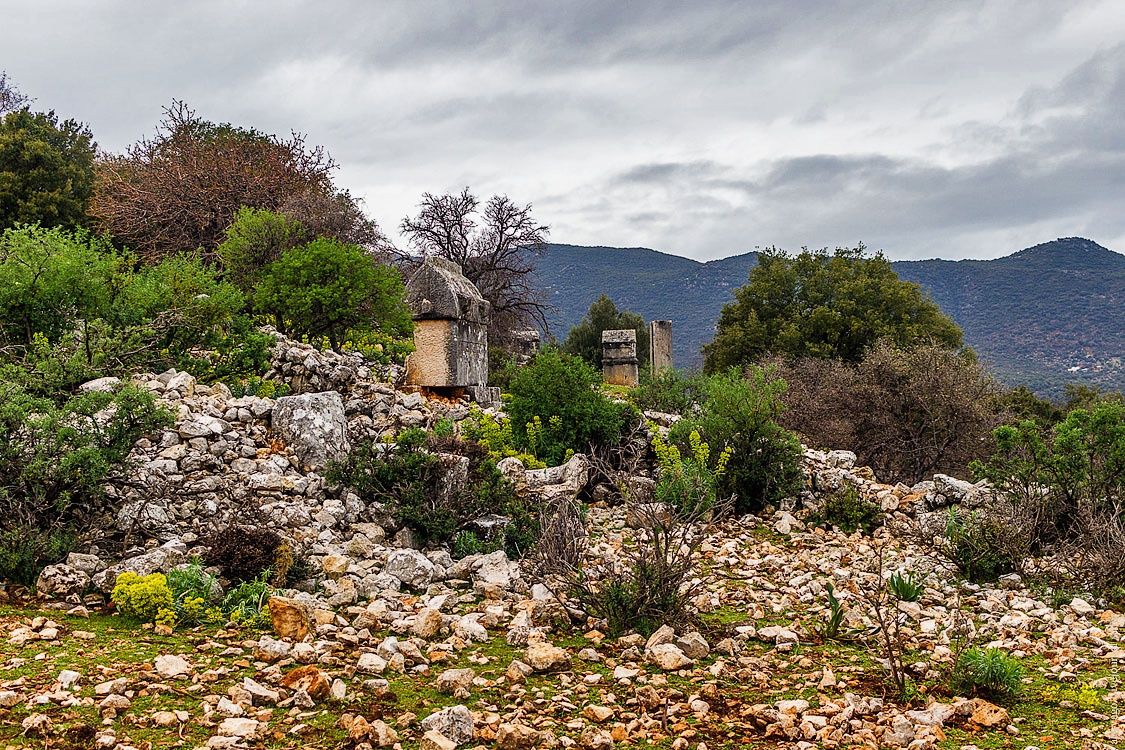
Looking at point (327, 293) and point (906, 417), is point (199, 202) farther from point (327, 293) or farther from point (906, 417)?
point (906, 417)

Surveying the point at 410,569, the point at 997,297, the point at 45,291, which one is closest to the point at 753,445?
the point at 410,569

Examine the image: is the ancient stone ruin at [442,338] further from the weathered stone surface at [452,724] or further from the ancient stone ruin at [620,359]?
the ancient stone ruin at [620,359]

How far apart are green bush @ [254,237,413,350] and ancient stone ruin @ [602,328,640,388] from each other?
49.8 feet

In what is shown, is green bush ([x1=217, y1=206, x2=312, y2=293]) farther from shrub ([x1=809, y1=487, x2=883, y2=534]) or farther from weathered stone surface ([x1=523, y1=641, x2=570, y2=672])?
weathered stone surface ([x1=523, y1=641, x2=570, y2=672])

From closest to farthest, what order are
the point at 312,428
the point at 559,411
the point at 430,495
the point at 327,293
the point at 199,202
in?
the point at 430,495 → the point at 312,428 → the point at 559,411 → the point at 327,293 → the point at 199,202

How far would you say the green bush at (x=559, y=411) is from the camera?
884 cm

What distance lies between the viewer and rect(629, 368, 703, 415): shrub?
12.2m

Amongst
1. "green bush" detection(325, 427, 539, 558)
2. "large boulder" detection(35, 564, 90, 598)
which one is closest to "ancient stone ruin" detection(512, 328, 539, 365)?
"green bush" detection(325, 427, 539, 558)

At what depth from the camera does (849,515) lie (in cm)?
797

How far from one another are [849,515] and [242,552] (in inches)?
228

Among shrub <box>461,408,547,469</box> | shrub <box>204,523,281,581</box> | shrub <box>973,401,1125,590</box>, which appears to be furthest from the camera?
shrub <box>461,408,547,469</box>

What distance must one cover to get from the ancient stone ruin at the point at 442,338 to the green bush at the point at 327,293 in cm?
52

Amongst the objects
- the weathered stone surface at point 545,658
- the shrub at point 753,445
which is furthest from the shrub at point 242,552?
the shrub at point 753,445

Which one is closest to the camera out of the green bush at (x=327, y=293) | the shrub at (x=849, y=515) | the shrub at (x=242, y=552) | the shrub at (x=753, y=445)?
the shrub at (x=242, y=552)
